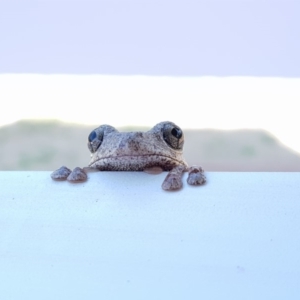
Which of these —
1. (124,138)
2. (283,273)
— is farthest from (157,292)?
(124,138)

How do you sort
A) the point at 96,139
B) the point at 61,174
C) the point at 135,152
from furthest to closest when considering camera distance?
the point at 96,139 → the point at 135,152 → the point at 61,174

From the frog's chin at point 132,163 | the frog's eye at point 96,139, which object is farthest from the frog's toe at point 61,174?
the frog's eye at point 96,139

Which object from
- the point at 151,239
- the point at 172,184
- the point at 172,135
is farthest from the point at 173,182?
the point at 172,135

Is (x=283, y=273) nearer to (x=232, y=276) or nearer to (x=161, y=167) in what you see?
(x=232, y=276)

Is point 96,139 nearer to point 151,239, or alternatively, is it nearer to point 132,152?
point 132,152

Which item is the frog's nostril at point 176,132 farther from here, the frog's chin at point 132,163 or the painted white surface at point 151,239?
the painted white surface at point 151,239

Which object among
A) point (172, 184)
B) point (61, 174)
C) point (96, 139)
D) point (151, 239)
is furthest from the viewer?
point (96, 139)

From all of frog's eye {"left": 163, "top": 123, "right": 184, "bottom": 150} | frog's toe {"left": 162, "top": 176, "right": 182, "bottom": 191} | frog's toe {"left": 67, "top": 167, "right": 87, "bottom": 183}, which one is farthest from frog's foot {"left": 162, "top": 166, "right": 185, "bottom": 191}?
frog's eye {"left": 163, "top": 123, "right": 184, "bottom": 150}
